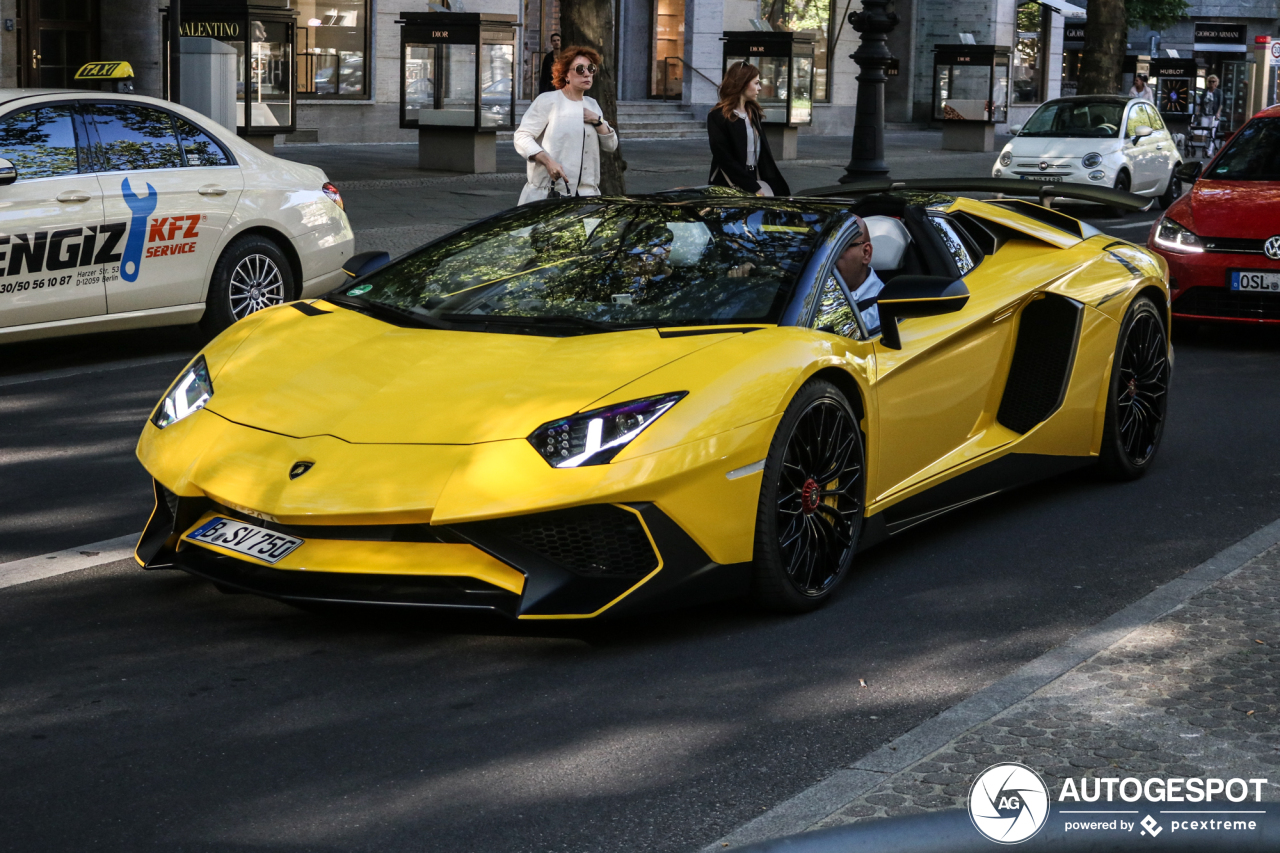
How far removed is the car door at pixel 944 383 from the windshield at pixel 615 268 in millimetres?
499

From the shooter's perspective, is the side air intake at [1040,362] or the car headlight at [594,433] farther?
the side air intake at [1040,362]

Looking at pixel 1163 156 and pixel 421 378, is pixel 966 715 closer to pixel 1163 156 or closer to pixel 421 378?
pixel 421 378

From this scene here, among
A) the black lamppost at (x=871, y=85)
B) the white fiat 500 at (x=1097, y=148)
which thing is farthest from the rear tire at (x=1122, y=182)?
the black lamppost at (x=871, y=85)

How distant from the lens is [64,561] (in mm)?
5469

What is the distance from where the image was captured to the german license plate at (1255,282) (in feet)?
34.5

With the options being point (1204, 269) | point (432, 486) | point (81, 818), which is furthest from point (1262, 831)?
point (1204, 269)

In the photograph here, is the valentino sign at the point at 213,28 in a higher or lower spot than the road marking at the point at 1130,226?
higher

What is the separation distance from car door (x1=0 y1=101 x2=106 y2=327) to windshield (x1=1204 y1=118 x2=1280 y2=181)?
741cm

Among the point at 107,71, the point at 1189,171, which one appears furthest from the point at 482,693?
the point at 107,71

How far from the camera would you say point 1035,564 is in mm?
5742

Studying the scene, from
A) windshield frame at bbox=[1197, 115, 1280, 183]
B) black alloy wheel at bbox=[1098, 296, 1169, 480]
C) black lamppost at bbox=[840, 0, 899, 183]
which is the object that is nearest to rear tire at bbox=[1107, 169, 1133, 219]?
black lamppost at bbox=[840, 0, 899, 183]

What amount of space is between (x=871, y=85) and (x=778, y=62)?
27.6 feet

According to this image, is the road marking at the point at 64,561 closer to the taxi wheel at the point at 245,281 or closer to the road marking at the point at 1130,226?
the taxi wheel at the point at 245,281

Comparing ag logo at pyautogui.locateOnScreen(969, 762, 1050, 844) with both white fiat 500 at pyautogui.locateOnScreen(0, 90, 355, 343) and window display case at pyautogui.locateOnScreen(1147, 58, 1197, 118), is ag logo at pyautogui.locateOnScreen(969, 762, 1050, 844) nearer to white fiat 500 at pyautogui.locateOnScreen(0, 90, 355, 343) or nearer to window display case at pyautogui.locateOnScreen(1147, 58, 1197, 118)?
white fiat 500 at pyautogui.locateOnScreen(0, 90, 355, 343)
